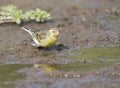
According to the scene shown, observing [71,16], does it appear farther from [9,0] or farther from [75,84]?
[75,84]

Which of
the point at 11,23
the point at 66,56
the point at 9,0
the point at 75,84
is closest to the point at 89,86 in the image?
the point at 75,84

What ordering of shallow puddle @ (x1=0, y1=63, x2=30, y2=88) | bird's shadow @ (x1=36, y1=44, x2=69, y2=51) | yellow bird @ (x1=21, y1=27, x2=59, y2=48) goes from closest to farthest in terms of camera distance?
shallow puddle @ (x1=0, y1=63, x2=30, y2=88) → yellow bird @ (x1=21, y1=27, x2=59, y2=48) → bird's shadow @ (x1=36, y1=44, x2=69, y2=51)

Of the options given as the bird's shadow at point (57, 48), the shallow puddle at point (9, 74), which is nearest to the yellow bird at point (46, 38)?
the bird's shadow at point (57, 48)

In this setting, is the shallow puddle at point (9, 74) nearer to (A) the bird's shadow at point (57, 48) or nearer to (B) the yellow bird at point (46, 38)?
(B) the yellow bird at point (46, 38)

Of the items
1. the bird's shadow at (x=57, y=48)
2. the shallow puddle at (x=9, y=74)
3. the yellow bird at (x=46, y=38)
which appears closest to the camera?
the shallow puddle at (x=9, y=74)

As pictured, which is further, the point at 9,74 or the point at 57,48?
the point at 57,48

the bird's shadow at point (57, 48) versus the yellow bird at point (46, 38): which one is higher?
the yellow bird at point (46, 38)

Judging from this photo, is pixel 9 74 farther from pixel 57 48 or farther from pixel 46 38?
pixel 57 48

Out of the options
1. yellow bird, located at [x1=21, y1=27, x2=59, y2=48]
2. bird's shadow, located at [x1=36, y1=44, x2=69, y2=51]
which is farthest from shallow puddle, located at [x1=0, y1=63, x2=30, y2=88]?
bird's shadow, located at [x1=36, y1=44, x2=69, y2=51]

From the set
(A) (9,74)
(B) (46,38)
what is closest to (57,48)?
(B) (46,38)

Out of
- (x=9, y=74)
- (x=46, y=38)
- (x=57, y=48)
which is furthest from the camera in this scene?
(x=57, y=48)

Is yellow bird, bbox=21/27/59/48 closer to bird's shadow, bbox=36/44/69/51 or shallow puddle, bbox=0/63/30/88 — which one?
bird's shadow, bbox=36/44/69/51
